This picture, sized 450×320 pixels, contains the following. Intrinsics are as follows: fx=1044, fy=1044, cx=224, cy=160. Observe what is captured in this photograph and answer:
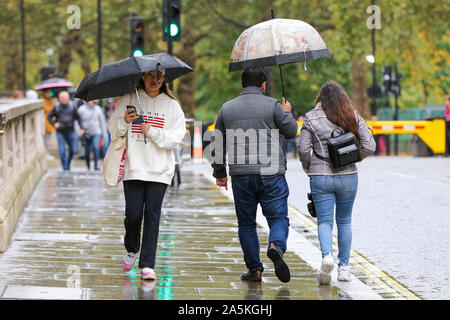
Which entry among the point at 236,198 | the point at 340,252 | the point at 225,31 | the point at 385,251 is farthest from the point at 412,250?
the point at 225,31

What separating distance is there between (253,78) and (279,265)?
4.83ft

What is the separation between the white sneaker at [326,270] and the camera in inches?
311

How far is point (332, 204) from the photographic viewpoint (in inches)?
325

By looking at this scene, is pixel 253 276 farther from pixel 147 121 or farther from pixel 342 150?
pixel 147 121

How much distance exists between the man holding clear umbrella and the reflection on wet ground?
426 millimetres

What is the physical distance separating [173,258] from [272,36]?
7.11 ft

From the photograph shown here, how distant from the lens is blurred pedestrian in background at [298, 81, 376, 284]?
810cm

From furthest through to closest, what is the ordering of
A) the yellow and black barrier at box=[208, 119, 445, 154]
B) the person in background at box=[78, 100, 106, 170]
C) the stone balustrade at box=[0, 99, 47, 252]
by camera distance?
the yellow and black barrier at box=[208, 119, 445, 154], the person in background at box=[78, 100, 106, 170], the stone balustrade at box=[0, 99, 47, 252]

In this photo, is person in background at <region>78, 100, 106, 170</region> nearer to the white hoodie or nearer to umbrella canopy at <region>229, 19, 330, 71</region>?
umbrella canopy at <region>229, 19, 330, 71</region>

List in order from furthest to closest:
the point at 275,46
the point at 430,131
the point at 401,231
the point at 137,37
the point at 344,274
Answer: the point at 430,131, the point at 137,37, the point at 401,231, the point at 275,46, the point at 344,274

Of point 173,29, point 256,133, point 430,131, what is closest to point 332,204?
point 256,133

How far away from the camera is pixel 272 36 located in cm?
862

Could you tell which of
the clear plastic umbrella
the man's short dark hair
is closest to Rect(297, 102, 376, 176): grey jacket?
the man's short dark hair
